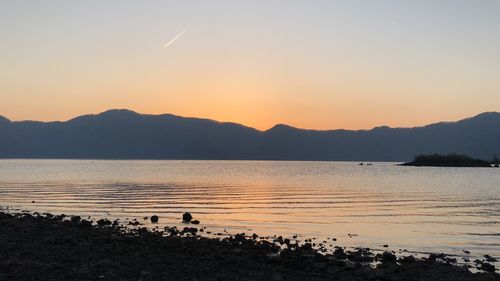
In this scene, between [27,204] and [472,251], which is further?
[27,204]

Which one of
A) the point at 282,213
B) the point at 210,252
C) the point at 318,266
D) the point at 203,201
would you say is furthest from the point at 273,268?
the point at 203,201

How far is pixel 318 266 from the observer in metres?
19.3

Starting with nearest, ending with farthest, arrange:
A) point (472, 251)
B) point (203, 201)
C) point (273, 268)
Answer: point (273, 268)
point (472, 251)
point (203, 201)

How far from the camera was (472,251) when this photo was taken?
2489 cm

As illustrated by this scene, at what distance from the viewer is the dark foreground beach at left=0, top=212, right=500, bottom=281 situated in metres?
17.4

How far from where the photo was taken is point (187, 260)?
794 inches

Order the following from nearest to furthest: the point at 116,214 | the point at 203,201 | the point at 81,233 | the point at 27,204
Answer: the point at 81,233 → the point at 116,214 → the point at 27,204 → the point at 203,201

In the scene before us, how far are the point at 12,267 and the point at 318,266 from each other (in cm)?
1085

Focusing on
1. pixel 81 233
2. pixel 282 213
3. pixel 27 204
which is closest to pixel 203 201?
pixel 282 213

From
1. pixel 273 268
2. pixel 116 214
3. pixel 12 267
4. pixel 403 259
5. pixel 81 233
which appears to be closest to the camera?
pixel 12 267

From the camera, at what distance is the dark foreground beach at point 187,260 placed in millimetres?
17359

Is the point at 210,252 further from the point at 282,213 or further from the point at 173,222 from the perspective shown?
the point at 282,213

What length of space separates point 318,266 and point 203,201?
35.1m

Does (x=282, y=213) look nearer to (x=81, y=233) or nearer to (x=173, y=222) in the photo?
(x=173, y=222)
